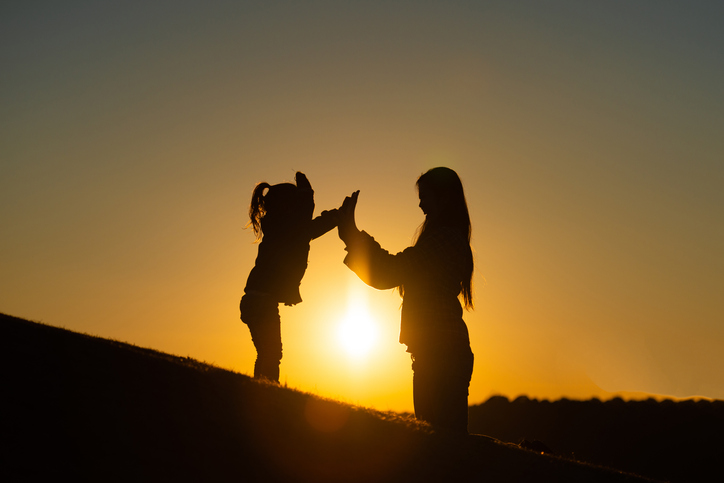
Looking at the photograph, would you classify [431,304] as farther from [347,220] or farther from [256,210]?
[256,210]

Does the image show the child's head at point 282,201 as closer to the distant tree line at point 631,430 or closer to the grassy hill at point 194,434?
the grassy hill at point 194,434

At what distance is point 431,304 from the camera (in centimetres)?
521

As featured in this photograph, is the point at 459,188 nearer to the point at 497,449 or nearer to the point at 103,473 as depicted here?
the point at 497,449

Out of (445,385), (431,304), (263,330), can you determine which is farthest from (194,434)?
(263,330)

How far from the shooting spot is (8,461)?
150 inches

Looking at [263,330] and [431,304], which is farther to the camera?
[263,330]

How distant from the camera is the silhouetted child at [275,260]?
8977 mm

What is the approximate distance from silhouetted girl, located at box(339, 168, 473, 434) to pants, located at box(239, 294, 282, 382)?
402 centimetres

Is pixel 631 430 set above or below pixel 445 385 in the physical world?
below

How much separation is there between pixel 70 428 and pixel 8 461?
0.54 meters

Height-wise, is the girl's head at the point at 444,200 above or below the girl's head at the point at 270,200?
below

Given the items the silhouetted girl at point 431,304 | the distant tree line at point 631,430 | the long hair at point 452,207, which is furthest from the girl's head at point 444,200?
the distant tree line at point 631,430

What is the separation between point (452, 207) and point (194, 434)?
10.6ft

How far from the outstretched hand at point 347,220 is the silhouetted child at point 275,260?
11.4 ft
